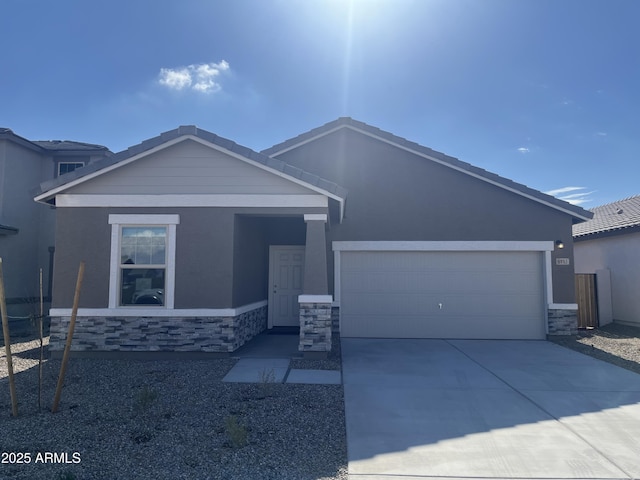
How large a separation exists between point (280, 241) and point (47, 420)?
7.44 meters

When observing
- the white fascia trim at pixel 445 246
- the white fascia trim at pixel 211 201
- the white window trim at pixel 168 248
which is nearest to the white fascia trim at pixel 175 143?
the white fascia trim at pixel 211 201

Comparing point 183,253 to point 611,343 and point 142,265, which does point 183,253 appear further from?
point 611,343

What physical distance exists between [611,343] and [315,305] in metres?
7.77

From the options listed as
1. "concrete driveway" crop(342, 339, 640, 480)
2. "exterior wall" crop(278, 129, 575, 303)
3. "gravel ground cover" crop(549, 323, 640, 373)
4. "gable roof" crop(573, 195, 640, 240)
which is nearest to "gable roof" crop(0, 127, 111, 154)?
"exterior wall" crop(278, 129, 575, 303)

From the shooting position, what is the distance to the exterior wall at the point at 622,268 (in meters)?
12.9

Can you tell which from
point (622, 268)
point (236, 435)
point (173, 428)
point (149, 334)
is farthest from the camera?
point (622, 268)

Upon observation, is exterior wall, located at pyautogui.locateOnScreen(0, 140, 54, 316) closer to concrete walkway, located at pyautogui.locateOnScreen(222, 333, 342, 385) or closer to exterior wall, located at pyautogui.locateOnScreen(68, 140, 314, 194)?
exterior wall, located at pyautogui.locateOnScreen(68, 140, 314, 194)

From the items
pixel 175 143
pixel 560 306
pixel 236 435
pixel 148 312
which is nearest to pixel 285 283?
pixel 148 312

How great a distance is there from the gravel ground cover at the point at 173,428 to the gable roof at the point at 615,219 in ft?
38.3

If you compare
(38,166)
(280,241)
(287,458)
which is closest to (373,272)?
(280,241)

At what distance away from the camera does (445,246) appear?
442 inches

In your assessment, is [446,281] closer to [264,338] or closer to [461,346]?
[461,346]

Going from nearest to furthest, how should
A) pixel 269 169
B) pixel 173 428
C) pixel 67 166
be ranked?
pixel 173 428
pixel 269 169
pixel 67 166

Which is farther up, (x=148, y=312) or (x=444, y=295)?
(x=444, y=295)
